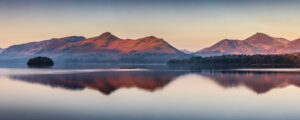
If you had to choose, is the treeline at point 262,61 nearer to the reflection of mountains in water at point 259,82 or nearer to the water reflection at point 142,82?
the reflection of mountains in water at point 259,82

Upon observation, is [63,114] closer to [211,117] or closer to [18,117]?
[18,117]

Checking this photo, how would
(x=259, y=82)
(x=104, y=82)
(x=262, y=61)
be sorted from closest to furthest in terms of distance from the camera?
(x=259, y=82) → (x=104, y=82) → (x=262, y=61)

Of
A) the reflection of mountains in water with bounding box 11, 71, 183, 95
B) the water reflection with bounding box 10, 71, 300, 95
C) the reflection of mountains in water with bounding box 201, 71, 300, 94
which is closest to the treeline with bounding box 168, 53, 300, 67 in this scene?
the reflection of mountains in water with bounding box 201, 71, 300, 94

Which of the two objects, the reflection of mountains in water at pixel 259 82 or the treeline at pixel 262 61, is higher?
the treeline at pixel 262 61

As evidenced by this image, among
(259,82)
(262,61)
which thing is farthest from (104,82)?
(262,61)

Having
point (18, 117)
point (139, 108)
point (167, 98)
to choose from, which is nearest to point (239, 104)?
point (167, 98)

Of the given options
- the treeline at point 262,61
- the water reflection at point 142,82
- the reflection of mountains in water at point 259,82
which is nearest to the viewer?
the reflection of mountains in water at point 259,82

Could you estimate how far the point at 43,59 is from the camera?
16575 centimetres

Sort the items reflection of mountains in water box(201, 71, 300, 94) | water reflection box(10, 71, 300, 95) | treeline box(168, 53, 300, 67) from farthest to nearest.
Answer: treeline box(168, 53, 300, 67)
water reflection box(10, 71, 300, 95)
reflection of mountains in water box(201, 71, 300, 94)

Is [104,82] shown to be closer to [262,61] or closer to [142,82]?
[142,82]

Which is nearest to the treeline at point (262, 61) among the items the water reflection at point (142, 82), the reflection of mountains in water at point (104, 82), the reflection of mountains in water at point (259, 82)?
the reflection of mountains in water at point (259, 82)

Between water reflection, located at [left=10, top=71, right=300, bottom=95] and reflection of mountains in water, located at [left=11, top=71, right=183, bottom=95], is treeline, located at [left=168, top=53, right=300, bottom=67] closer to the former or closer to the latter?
water reflection, located at [left=10, top=71, right=300, bottom=95]

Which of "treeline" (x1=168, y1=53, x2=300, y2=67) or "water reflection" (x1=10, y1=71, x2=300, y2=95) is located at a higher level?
"treeline" (x1=168, y1=53, x2=300, y2=67)

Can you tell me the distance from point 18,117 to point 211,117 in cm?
1209
